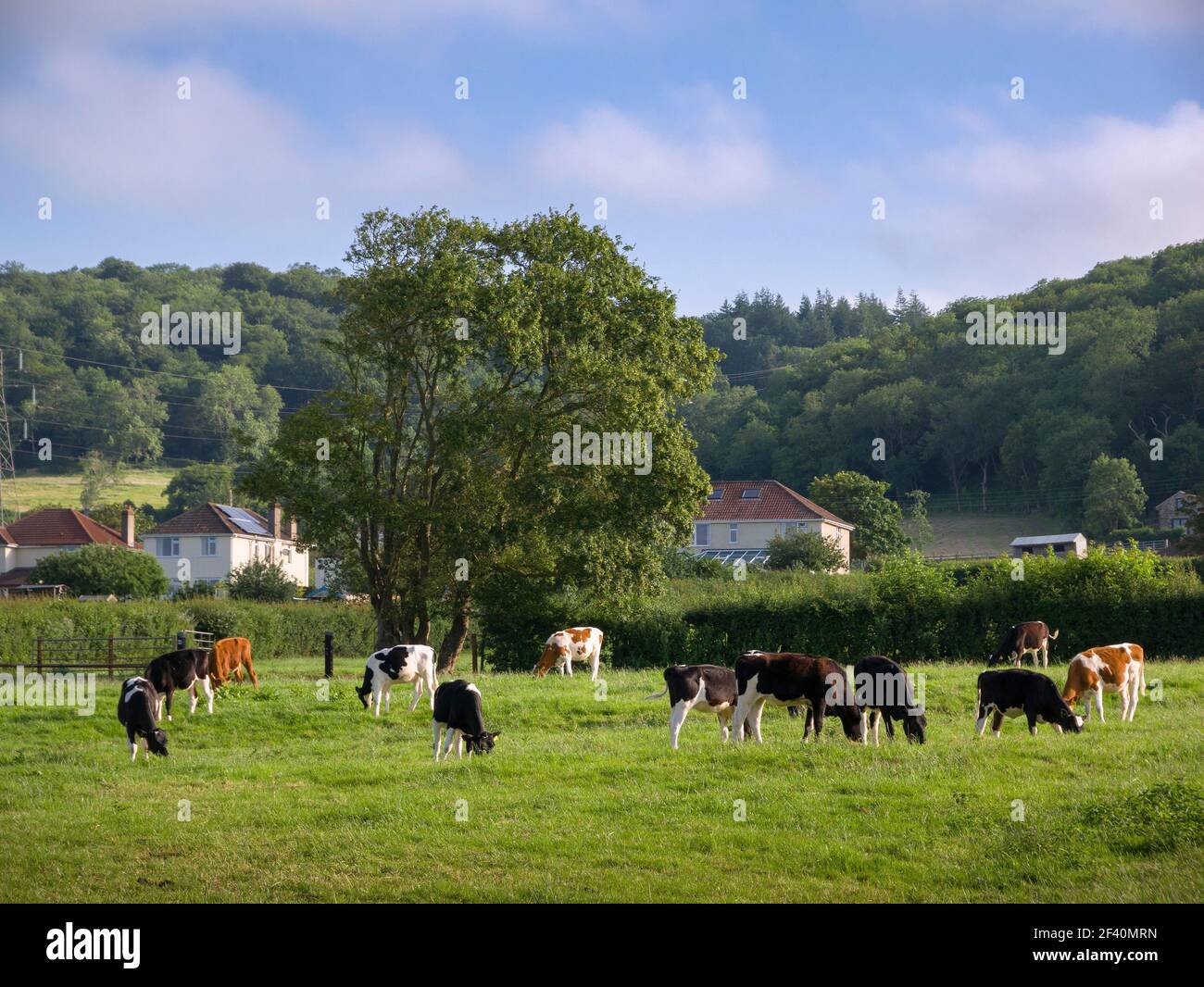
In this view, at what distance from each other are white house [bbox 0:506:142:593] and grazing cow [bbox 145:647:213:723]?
237 feet

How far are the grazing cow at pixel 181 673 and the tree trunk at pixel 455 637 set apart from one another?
42.1 ft

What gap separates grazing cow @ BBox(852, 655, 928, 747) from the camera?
19641 mm

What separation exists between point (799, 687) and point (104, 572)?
6517 cm

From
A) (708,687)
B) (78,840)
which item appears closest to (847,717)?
(708,687)

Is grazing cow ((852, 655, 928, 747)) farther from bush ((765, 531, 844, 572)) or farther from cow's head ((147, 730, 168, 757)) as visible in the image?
bush ((765, 531, 844, 572))

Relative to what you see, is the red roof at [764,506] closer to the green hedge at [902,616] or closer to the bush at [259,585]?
the bush at [259,585]

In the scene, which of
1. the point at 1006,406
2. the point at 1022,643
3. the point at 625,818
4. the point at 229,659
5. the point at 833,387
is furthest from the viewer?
the point at 833,387

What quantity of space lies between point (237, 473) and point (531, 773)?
139005 mm

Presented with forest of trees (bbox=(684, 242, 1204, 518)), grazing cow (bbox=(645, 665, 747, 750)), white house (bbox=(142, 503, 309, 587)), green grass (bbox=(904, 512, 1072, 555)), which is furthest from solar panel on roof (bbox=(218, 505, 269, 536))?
grazing cow (bbox=(645, 665, 747, 750))

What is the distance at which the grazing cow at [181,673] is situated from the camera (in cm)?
2430

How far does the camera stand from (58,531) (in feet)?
316

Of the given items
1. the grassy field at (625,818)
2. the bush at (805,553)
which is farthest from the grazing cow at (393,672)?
the bush at (805,553)

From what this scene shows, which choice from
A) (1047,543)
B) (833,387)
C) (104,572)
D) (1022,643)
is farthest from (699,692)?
→ (833,387)

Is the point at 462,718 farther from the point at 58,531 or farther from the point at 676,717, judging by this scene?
the point at 58,531
